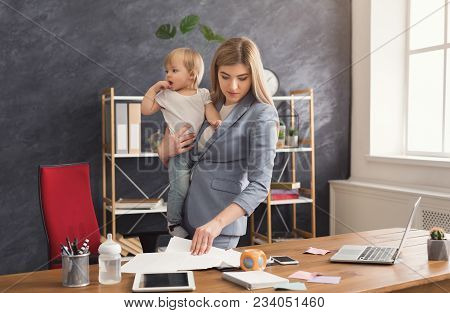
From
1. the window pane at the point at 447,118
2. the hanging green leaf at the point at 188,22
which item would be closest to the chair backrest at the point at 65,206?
the hanging green leaf at the point at 188,22

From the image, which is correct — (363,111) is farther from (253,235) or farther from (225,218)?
(225,218)

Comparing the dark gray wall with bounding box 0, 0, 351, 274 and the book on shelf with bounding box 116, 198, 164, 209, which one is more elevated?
the dark gray wall with bounding box 0, 0, 351, 274

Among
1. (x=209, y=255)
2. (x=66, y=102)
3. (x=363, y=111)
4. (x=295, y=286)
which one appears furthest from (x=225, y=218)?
(x=363, y=111)

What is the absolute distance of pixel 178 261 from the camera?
204cm

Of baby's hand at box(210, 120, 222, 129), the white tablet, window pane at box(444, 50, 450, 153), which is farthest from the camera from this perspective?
window pane at box(444, 50, 450, 153)

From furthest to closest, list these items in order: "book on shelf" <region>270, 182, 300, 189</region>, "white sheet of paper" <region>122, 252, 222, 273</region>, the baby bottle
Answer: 1. "book on shelf" <region>270, 182, 300, 189</region>
2. "white sheet of paper" <region>122, 252, 222, 273</region>
3. the baby bottle

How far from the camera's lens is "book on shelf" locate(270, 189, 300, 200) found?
442 cm

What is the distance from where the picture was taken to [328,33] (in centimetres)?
486

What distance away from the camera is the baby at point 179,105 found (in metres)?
2.55

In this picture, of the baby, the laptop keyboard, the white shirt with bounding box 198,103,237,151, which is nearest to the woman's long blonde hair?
the white shirt with bounding box 198,103,237,151

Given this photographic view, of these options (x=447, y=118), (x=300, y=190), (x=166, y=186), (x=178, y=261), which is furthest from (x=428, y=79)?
(x=178, y=261)

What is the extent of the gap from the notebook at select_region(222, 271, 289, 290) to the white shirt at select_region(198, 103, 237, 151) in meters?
0.70

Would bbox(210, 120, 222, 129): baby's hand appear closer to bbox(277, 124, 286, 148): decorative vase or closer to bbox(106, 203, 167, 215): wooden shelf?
bbox(106, 203, 167, 215): wooden shelf

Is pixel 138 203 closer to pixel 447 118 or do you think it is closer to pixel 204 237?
pixel 204 237
